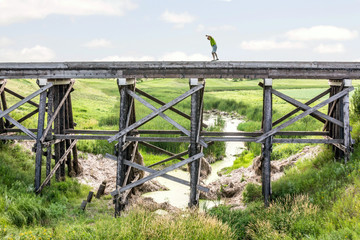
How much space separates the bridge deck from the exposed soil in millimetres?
3699

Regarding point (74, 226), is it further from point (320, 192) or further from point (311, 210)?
point (320, 192)

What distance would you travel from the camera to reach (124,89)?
981 cm

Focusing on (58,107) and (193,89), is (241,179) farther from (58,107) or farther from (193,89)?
(58,107)

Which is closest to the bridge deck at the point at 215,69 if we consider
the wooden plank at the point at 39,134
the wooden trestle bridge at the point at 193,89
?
the wooden trestle bridge at the point at 193,89

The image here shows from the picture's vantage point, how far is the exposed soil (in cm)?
1216

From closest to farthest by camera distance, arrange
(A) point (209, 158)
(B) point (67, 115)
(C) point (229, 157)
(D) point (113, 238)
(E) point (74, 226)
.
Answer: (D) point (113, 238) → (E) point (74, 226) → (B) point (67, 115) → (A) point (209, 158) → (C) point (229, 157)

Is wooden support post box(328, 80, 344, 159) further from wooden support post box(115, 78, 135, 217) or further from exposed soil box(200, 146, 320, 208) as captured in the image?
wooden support post box(115, 78, 135, 217)

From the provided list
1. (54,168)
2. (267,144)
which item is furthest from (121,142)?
(267,144)

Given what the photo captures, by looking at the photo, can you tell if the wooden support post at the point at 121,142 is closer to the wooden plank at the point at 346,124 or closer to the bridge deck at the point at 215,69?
the bridge deck at the point at 215,69

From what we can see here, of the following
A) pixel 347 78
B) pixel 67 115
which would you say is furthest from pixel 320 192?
pixel 67 115

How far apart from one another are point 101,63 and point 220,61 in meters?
3.34

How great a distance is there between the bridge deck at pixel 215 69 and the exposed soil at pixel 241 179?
370 centimetres

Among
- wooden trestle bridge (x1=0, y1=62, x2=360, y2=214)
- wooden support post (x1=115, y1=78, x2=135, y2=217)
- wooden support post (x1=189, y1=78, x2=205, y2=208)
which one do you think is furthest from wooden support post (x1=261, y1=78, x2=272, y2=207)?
wooden support post (x1=115, y1=78, x2=135, y2=217)

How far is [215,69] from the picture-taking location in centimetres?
941
